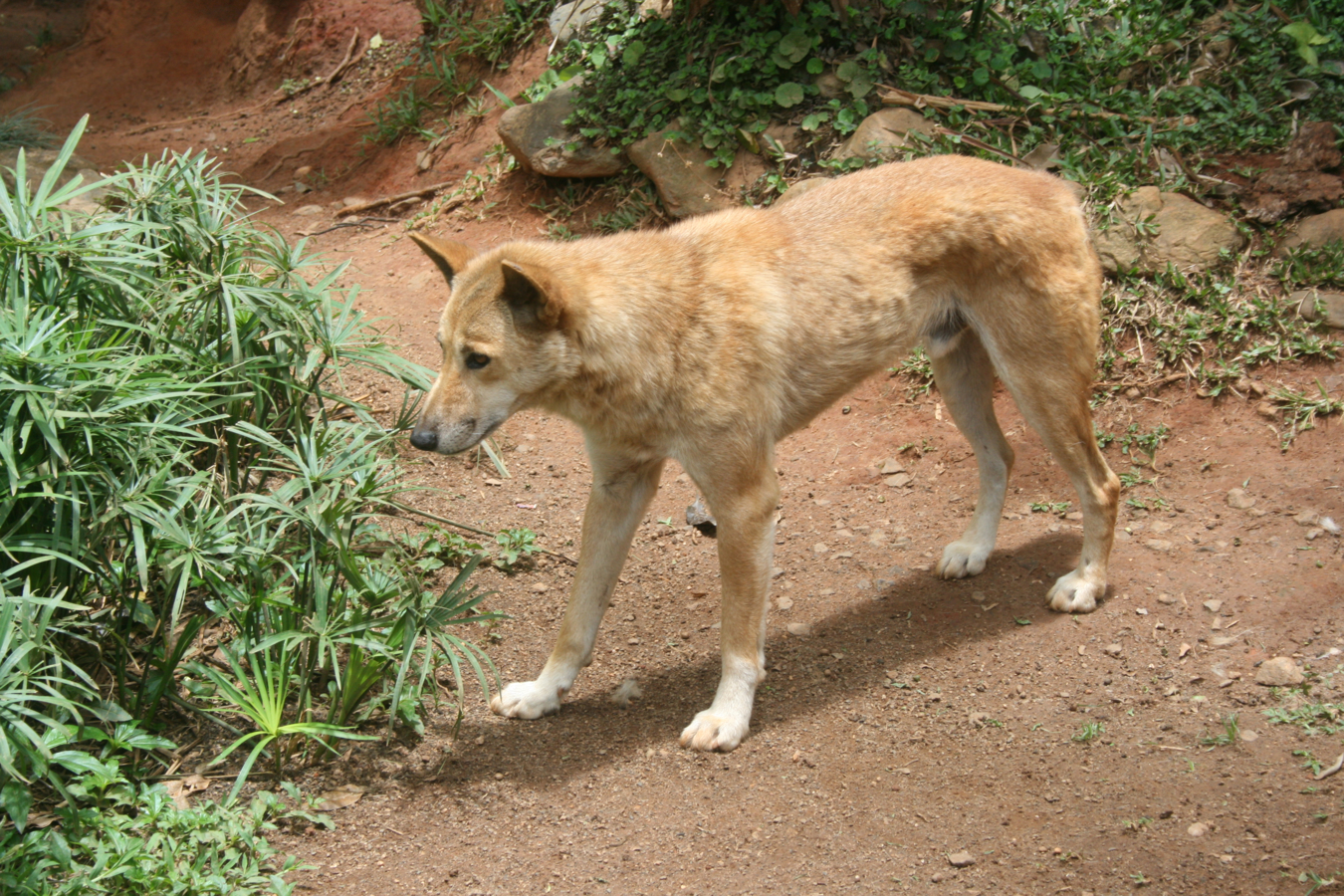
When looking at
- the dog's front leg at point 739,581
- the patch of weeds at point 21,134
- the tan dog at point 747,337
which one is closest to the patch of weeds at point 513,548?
the tan dog at point 747,337

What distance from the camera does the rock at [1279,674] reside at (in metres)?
3.87

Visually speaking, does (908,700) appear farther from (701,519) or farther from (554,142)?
(554,142)

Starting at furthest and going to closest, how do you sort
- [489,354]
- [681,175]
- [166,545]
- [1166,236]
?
[681,175] < [1166,236] < [489,354] < [166,545]

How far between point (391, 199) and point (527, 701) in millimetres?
5839

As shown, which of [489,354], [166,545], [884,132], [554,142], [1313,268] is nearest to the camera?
[166,545]

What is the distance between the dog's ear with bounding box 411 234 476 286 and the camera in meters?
4.10

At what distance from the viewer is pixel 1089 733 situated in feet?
12.3

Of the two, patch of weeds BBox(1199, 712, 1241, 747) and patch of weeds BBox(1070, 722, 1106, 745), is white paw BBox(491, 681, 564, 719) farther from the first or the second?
patch of weeds BBox(1199, 712, 1241, 747)

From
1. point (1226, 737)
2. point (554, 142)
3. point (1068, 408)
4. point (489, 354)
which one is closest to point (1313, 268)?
point (1068, 408)

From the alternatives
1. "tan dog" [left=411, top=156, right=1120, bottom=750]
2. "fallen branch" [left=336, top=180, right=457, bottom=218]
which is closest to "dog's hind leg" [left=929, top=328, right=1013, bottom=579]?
"tan dog" [left=411, top=156, right=1120, bottom=750]

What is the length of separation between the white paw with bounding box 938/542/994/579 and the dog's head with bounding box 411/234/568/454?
223 cm

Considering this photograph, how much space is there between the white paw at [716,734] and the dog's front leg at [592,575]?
1.88 ft

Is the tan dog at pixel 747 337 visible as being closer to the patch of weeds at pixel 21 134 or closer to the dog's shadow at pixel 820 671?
the dog's shadow at pixel 820 671

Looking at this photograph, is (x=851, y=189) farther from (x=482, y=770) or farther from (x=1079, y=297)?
(x=482, y=770)
